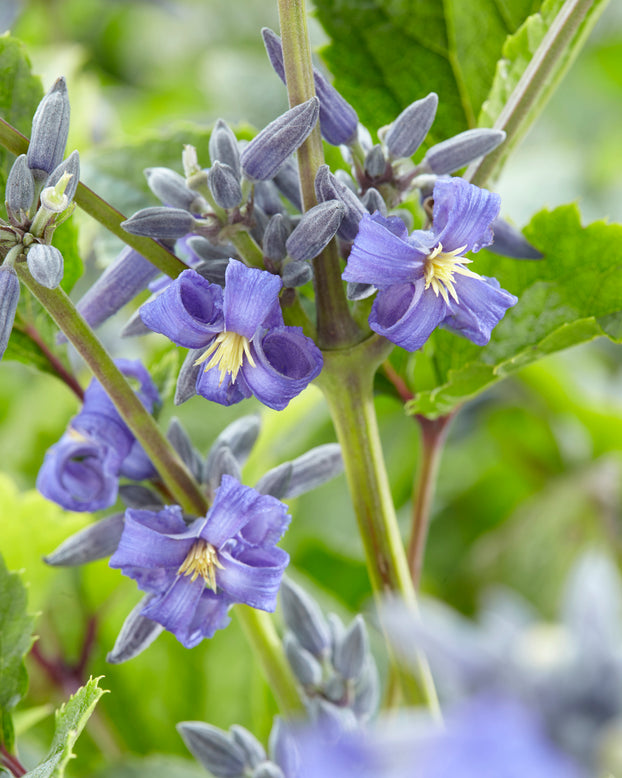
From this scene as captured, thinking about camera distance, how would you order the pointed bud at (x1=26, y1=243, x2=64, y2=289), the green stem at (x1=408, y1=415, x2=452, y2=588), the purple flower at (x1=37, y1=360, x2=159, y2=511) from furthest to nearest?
the green stem at (x1=408, y1=415, x2=452, y2=588) → the purple flower at (x1=37, y1=360, x2=159, y2=511) → the pointed bud at (x1=26, y1=243, x2=64, y2=289)

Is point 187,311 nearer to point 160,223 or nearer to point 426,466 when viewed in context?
point 160,223

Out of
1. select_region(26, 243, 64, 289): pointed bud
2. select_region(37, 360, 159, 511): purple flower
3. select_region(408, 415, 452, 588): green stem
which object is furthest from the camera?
select_region(408, 415, 452, 588): green stem

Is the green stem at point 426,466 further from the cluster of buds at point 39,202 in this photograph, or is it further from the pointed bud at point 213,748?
the cluster of buds at point 39,202

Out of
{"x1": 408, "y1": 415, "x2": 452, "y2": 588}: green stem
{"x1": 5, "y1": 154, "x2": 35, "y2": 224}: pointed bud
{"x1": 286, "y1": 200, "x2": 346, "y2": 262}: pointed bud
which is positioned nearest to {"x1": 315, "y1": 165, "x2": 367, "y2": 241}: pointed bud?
{"x1": 286, "y1": 200, "x2": 346, "y2": 262}: pointed bud

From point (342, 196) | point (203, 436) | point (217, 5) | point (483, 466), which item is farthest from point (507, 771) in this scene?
point (217, 5)

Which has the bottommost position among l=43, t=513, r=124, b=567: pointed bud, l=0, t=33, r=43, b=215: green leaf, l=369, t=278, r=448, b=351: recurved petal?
l=43, t=513, r=124, b=567: pointed bud

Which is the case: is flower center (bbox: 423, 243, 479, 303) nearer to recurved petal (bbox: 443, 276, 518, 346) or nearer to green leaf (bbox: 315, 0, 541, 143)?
recurved petal (bbox: 443, 276, 518, 346)
